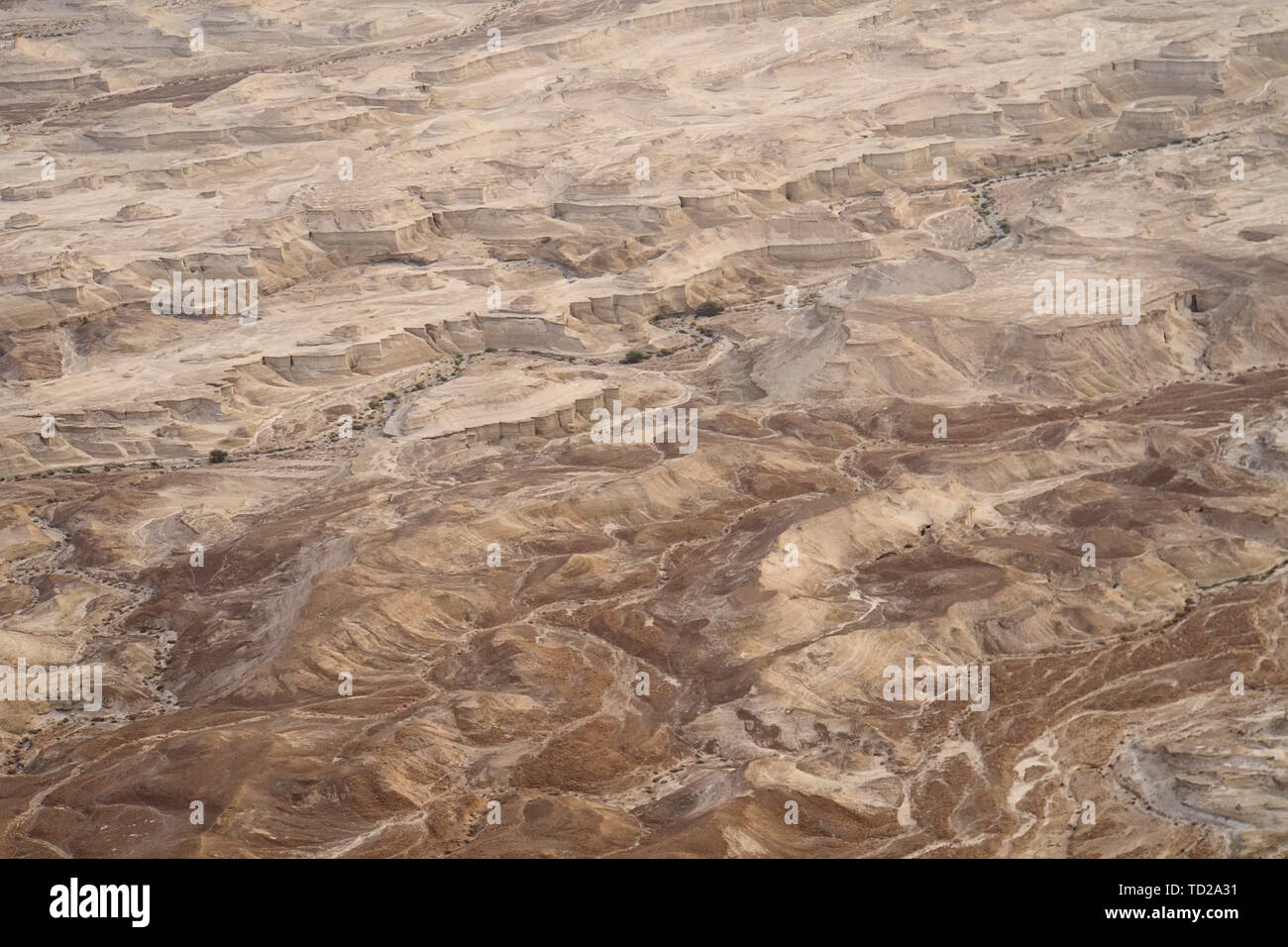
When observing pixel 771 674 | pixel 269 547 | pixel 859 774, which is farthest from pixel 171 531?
pixel 859 774

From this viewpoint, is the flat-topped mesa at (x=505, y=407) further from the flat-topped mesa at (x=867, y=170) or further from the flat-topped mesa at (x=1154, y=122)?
the flat-topped mesa at (x=1154, y=122)

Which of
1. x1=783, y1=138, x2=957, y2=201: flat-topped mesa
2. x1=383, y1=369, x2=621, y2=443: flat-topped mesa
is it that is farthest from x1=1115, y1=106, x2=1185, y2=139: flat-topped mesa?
x1=383, y1=369, x2=621, y2=443: flat-topped mesa

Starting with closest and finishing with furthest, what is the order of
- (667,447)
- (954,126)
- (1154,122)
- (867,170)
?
(667,447)
(867,170)
(1154,122)
(954,126)

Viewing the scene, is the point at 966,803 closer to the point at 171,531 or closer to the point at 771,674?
the point at 771,674

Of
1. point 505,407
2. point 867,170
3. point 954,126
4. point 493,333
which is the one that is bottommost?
point 505,407

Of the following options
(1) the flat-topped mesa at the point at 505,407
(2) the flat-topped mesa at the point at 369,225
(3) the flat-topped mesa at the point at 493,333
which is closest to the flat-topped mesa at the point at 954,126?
(2) the flat-topped mesa at the point at 369,225

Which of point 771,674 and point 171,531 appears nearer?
point 771,674

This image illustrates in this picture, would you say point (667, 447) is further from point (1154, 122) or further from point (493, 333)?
point (1154, 122)

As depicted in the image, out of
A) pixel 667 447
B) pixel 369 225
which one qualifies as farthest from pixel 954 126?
pixel 667 447

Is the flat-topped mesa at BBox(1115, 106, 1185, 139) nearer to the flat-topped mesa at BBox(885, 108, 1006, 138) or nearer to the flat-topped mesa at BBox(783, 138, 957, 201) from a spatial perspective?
the flat-topped mesa at BBox(885, 108, 1006, 138)
